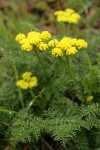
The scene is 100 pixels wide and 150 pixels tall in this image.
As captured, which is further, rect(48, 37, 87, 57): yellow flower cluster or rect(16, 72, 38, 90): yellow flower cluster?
rect(16, 72, 38, 90): yellow flower cluster

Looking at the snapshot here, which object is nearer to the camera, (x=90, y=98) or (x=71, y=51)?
(x=71, y=51)

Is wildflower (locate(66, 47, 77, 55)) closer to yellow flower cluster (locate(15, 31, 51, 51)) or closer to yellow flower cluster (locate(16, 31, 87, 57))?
yellow flower cluster (locate(16, 31, 87, 57))

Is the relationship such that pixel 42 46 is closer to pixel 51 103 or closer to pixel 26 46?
pixel 26 46

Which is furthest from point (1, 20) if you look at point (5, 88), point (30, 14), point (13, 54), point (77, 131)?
point (77, 131)

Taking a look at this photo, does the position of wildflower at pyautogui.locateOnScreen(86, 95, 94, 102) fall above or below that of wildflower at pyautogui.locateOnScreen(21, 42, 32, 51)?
below

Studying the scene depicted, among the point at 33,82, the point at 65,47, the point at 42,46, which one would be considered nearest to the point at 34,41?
the point at 42,46

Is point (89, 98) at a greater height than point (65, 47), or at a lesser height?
lesser

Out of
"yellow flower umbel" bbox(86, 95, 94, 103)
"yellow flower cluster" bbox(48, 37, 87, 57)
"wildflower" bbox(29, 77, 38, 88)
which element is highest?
"yellow flower cluster" bbox(48, 37, 87, 57)

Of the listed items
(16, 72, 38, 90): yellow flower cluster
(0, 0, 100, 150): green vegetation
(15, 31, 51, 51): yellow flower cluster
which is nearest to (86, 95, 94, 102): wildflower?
(0, 0, 100, 150): green vegetation

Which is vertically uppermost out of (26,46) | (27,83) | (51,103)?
(26,46)

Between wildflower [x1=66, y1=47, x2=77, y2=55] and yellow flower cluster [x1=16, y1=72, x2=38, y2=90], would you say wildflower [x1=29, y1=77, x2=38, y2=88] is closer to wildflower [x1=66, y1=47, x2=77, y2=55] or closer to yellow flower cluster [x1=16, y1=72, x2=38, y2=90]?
yellow flower cluster [x1=16, y1=72, x2=38, y2=90]

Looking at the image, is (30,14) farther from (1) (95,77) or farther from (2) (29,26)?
(1) (95,77)
